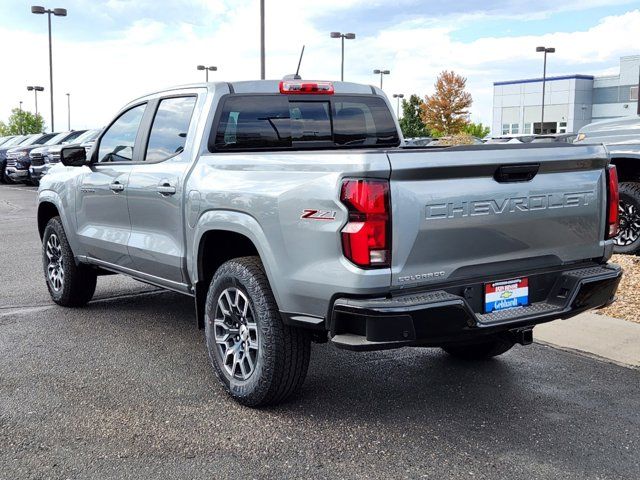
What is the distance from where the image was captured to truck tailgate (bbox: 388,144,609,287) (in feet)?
11.9

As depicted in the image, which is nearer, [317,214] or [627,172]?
[317,214]

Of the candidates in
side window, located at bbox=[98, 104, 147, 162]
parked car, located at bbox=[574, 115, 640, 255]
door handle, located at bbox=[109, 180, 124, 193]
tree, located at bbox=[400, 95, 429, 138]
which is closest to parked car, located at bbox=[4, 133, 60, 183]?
side window, located at bbox=[98, 104, 147, 162]

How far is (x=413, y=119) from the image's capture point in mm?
78312

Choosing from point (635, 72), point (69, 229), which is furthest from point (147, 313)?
point (635, 72)

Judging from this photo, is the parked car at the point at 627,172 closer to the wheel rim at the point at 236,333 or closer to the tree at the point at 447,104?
the wheel rim at the point at 236,333

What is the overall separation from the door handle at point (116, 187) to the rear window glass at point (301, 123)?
111cm

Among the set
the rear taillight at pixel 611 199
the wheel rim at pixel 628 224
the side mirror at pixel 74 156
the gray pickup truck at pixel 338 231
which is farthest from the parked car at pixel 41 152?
the rear taillight at pixel 611 199

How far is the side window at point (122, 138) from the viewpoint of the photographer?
5.79 meters

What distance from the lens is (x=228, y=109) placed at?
5.00 m

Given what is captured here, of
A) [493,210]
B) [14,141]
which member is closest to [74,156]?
[493,210]

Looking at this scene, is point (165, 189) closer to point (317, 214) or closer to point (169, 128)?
point (169, 128)

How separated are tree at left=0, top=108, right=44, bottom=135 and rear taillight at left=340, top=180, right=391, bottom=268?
83.3 metres

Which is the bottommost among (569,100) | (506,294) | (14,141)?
(506,294)

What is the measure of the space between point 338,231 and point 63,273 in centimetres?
401
